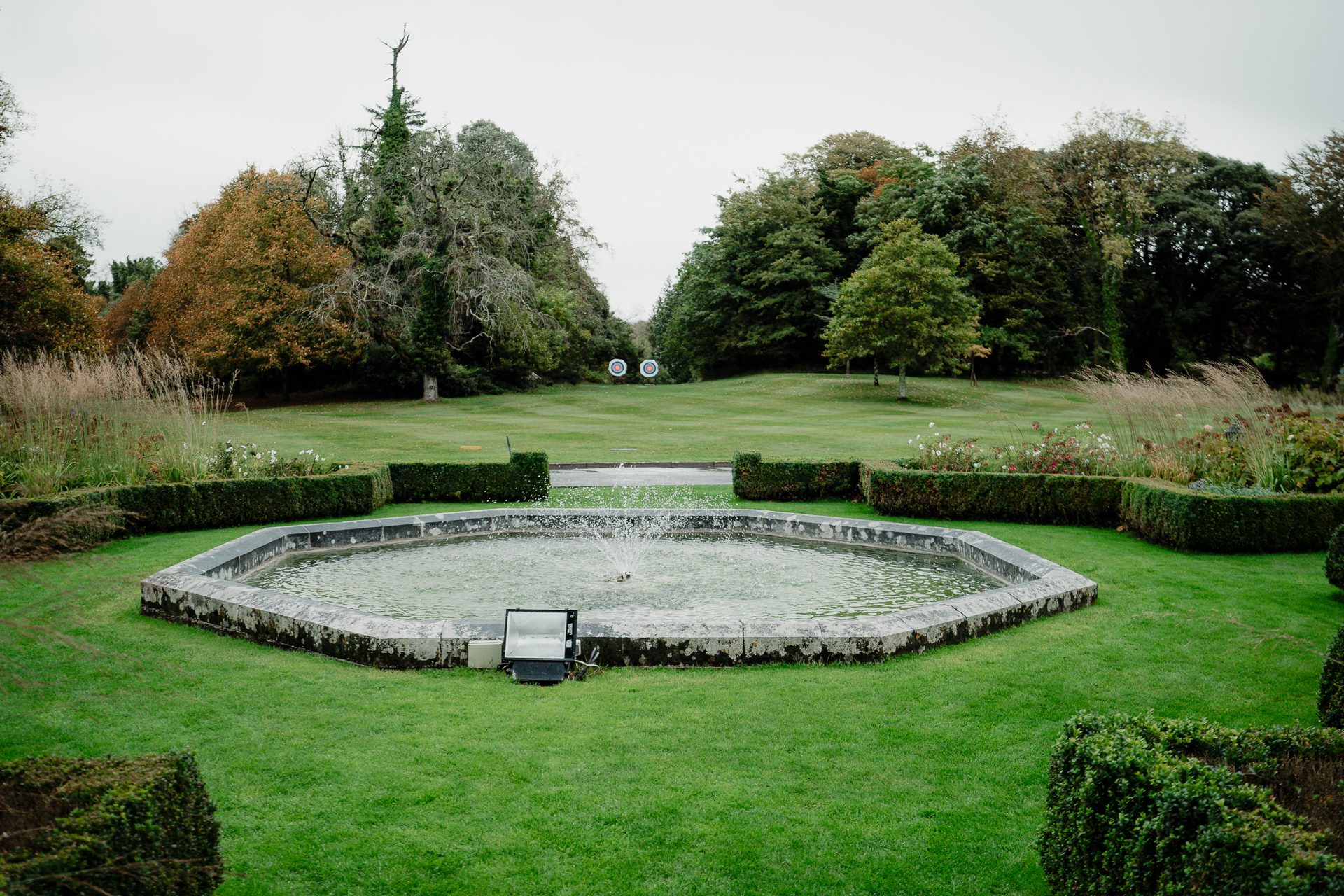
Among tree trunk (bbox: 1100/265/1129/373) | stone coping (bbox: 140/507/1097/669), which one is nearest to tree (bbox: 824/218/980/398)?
tree trunk (bbox: 1100/265/1129/373)

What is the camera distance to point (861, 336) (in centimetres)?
3194

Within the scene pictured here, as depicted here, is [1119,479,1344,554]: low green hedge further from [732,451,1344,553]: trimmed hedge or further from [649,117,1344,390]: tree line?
[649,117,1344,390]: tree line

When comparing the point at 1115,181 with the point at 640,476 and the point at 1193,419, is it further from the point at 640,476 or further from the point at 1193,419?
the point at 640,476

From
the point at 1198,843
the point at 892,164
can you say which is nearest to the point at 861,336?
the point at 892,164

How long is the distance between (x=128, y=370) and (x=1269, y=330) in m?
43.8

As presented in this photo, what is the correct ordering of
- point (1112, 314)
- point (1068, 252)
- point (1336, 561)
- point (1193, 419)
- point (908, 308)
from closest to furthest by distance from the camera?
point (1336, 561)
point (1193, 419)
point (908, 308)
point (1112, 314)
point (1068, 252)

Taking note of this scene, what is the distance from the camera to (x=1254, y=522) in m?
8.71

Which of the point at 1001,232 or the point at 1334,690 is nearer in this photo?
the point at 1334,690

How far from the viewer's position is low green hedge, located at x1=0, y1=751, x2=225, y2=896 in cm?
202

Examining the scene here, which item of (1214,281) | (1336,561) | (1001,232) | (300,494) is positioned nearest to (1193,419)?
(1336,561)

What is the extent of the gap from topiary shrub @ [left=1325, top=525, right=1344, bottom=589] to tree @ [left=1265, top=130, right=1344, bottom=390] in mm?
29427

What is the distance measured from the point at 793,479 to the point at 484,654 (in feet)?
26.6

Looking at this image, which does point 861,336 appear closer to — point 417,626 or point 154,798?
point 417,626

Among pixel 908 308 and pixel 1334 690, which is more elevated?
pixel 908 308
